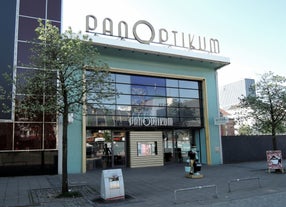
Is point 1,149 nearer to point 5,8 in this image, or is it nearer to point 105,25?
point 5,8

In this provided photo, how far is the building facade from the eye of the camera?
15.2 meters

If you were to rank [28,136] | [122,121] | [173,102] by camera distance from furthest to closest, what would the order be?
[173,102]
[122,121]
[28,136]

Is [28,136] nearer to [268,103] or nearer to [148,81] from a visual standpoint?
[148,81]

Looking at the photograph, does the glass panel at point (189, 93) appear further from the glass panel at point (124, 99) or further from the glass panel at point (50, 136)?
the glass panel at point (50, 136)

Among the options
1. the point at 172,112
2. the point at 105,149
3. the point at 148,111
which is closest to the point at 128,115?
the point at 148,111

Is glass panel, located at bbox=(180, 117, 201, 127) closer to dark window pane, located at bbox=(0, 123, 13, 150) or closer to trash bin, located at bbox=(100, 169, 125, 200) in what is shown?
dark window pane, located at bbox=(0, 123, 13, 150)

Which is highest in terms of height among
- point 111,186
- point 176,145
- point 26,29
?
point 26,29

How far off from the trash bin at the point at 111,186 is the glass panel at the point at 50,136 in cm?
762

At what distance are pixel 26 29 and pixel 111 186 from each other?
11579 mm

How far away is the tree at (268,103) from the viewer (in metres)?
15.9

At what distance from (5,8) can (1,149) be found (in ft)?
26.8

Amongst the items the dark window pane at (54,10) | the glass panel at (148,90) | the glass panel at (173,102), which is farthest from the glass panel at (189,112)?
the dark window pane at (54,10)

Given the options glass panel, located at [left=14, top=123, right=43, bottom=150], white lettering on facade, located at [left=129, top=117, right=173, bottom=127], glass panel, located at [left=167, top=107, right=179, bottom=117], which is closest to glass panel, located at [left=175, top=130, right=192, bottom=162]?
glass panel, located at [left=167, top=107, right=179, bottom=117]

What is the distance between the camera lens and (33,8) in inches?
640
